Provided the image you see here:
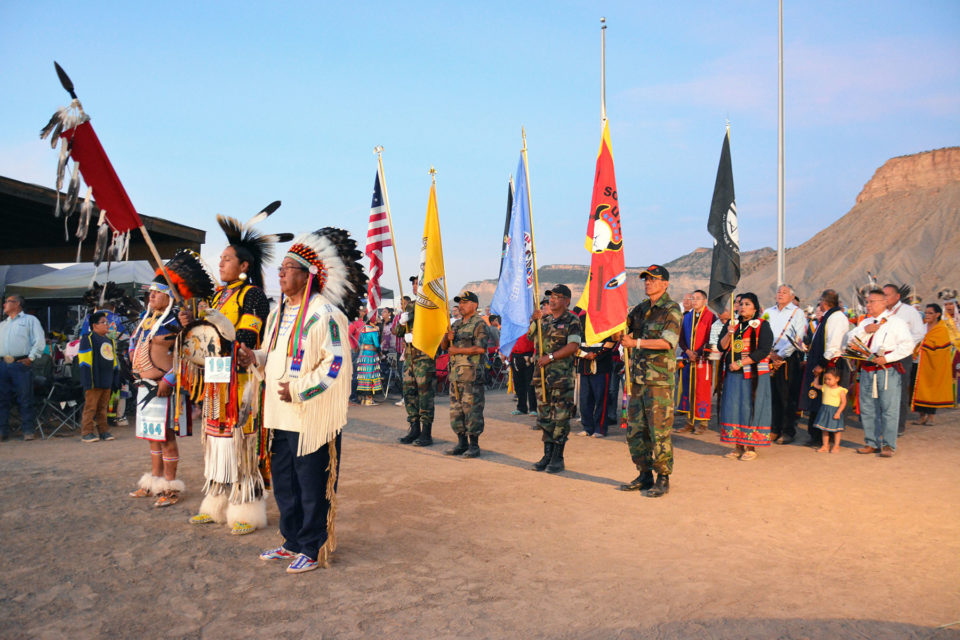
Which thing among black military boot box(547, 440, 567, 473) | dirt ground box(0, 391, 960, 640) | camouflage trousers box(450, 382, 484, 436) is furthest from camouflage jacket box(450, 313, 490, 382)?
black military boot box(547, 440, 567, 473)

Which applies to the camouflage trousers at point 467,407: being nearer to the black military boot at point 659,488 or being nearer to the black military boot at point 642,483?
the black military boot at point 642,483

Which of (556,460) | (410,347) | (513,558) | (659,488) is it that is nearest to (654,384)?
(659,488)

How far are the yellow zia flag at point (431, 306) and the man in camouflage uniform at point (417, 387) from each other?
0.28 meters

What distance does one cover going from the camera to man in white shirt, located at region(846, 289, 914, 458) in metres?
8.00

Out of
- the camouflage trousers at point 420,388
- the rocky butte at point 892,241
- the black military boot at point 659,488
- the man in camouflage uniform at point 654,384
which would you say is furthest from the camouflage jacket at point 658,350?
the rocky butte at point 892,241

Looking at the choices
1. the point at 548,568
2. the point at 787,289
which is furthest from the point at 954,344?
the point at 548,568

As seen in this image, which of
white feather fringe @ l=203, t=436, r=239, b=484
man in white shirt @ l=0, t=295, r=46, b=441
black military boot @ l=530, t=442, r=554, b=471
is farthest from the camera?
man in white shirt @ l=0, t=295, r=46, b=441

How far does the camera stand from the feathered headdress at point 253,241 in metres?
5.23

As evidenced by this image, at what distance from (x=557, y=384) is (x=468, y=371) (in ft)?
4.07

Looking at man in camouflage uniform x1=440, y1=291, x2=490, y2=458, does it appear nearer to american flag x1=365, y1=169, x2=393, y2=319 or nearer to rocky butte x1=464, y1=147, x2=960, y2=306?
A: american flag x1=365, y1=169, x2=393, y2=319

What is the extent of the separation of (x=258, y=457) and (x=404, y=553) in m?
1.43

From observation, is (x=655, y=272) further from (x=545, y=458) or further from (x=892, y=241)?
(x=892, y=241)

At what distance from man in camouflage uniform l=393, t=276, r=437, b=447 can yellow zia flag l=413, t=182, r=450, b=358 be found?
0.93 feet

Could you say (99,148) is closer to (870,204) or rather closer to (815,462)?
(815,462)
